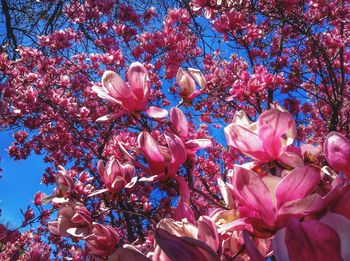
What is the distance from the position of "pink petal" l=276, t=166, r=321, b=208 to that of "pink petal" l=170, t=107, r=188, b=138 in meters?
0.46

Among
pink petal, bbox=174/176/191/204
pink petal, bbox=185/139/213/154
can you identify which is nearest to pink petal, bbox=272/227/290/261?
pink petal, bbox=174/176/191/204

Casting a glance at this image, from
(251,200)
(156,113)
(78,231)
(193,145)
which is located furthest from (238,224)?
(78,231)

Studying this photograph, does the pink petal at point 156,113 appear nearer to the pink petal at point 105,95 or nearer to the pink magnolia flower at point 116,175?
the pink petal at point 105,95

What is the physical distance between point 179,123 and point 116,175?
0.32 meters

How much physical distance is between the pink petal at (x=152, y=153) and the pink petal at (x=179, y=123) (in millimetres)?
131

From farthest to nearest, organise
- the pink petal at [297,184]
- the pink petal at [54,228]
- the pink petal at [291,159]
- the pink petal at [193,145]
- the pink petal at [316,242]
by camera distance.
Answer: the pink petal at [54,228] → the pink petal at [193,145] → the pink petal at [291,159] → the pink petal at [297,184] → the pink petal at [316,242]

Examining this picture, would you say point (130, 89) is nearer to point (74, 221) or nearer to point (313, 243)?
point (74, 221)

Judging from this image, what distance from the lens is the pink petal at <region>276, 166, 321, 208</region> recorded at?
54 cm

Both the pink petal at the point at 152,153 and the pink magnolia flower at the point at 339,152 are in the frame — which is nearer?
the pink magnolia flower at the point at 339,152

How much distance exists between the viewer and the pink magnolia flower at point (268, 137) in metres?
0.73

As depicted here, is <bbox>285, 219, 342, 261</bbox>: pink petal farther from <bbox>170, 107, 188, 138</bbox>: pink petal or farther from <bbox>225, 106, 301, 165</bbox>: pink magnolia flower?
<bbox>170, 107, 188, 138</bbox>: pink petal

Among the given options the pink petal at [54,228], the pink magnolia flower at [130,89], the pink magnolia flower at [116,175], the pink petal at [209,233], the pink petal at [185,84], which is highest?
the pink petal at [185,84]

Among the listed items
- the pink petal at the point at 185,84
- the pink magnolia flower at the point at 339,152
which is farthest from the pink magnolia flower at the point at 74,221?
the pink magnolia flower at the point at 339,152

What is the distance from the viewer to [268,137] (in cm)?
74
